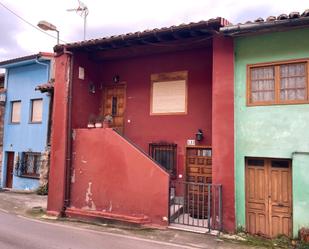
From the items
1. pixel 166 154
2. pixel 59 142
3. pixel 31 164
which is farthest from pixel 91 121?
pixel 31 164

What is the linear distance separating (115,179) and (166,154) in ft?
7.67

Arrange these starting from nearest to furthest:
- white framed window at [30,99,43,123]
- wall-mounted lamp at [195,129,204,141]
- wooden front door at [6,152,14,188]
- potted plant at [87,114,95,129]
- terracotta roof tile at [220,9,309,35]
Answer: terracotta roof tile at [220,9,309,35], wall-mounted lamp at [195,129,204,141], potted plant at [87,114,95,129], white framed window at [30,99,43,123], wooden front door at [6,152,14,188]

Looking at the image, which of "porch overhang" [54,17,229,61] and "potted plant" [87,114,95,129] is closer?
"porch overhang" [54,17,229,61]

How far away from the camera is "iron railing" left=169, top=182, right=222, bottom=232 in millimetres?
9223

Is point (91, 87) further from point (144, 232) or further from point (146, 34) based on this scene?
point (144, 232)

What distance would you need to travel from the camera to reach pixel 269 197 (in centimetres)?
895

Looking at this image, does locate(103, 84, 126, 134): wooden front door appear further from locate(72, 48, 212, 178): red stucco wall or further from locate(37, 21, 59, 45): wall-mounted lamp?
locate(37, 21, 59, 45): wall-mounted lamp

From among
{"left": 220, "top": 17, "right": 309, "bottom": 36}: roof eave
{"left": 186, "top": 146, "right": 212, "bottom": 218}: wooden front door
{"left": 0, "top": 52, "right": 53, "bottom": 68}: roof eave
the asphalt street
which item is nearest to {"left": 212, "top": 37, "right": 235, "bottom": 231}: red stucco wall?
{"left": 220, "top": 17, "right": 309, "bottom": 36}: roof eave

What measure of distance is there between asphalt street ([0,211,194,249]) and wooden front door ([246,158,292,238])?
2512 mm

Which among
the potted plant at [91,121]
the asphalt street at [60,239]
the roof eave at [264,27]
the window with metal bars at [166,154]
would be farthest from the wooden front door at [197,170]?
the roof eave at [264,27]

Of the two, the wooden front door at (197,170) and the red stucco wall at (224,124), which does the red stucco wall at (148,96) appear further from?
the red stucco wall at (224,124)

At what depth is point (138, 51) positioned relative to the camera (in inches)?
492

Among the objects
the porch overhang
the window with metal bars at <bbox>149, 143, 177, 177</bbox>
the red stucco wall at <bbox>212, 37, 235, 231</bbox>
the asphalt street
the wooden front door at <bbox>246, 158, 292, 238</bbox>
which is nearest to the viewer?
the asphalt street

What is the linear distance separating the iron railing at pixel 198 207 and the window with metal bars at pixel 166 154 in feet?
2.16
